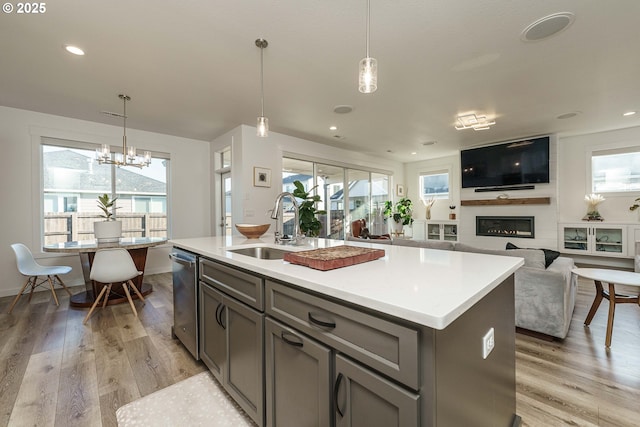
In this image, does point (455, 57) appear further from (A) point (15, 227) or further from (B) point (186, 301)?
(A) point (15, 227)

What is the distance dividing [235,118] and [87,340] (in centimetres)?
316

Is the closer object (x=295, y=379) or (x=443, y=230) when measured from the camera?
(x=295, y=379)

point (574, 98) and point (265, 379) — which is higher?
point (574, 98)

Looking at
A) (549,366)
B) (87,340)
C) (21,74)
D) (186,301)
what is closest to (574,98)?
(549,366)

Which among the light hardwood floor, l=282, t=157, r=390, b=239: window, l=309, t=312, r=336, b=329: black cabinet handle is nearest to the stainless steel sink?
l=309, t=312, r=336, b=329: black cabinet handle

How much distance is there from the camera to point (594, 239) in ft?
15.7

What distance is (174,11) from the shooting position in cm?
190

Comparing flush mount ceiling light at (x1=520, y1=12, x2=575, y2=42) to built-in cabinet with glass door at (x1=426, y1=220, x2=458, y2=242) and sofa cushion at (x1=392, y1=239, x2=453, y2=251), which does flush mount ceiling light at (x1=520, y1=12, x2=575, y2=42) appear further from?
built-in cabinet with glass door at (x1=426, y1=220, x2=458, y2=242)

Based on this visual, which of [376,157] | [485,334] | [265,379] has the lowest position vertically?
[265,379]

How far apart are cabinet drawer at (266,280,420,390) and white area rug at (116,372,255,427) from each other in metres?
0.89

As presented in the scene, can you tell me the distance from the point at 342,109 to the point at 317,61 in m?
1.25

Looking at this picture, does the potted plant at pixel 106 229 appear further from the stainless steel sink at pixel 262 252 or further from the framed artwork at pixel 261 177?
the stainless steel sink at pixel 262 252

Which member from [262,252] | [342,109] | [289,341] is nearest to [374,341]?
[289,341]

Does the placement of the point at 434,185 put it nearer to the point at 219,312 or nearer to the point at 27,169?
the point at 219,312
